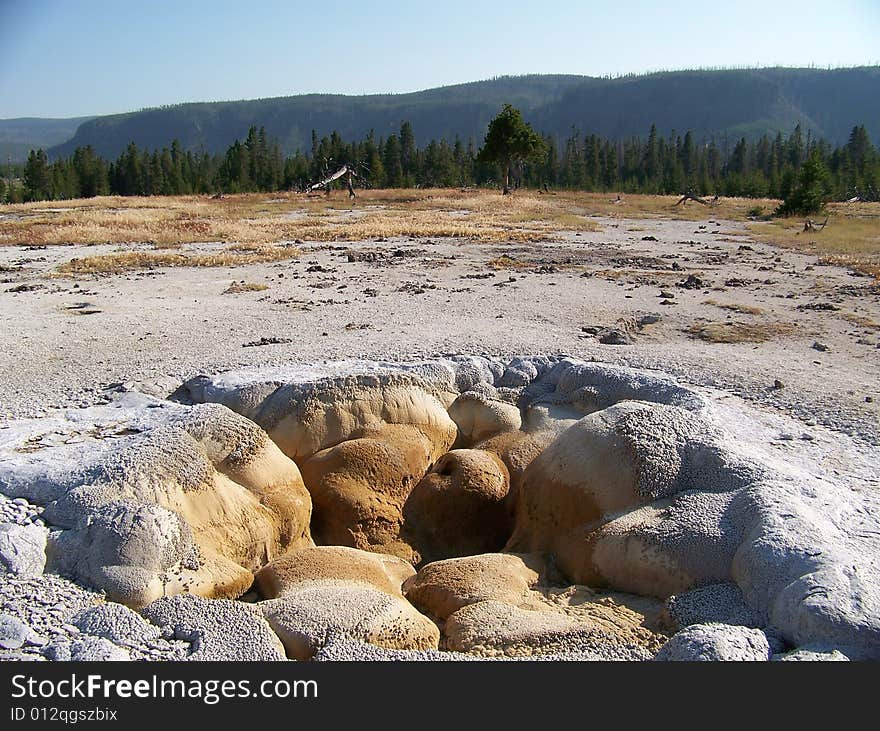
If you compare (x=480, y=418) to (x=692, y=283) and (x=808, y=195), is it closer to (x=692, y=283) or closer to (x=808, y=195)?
(x=692, y=283)

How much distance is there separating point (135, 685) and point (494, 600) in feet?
7.54

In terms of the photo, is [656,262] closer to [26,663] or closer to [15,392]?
[15,392]

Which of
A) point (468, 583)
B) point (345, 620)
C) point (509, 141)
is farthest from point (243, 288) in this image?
point (509, 141)

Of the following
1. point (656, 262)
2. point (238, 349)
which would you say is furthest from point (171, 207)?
point (238, 349)

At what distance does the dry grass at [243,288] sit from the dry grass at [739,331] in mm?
7268

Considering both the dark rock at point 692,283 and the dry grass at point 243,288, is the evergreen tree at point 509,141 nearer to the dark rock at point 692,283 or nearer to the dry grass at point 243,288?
the dark rock at point 692,283

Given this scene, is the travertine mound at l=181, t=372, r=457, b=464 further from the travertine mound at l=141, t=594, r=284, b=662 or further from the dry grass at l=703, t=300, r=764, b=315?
the dry grass at l=703, t=300, r=764, b=315

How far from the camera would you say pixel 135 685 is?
344 cm

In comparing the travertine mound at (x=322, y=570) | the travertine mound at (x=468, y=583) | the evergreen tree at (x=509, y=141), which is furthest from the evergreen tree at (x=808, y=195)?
the travertine mound at (x=322, y=570)

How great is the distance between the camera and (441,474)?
7094 mm

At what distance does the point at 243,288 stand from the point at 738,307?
8154 mm

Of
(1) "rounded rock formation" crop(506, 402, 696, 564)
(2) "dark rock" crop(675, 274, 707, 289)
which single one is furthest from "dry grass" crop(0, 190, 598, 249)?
(1) "rounded rock formation" crop(506, 402, 696, 564)

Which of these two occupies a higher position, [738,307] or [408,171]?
[408,171]

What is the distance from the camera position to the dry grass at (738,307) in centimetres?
1163
